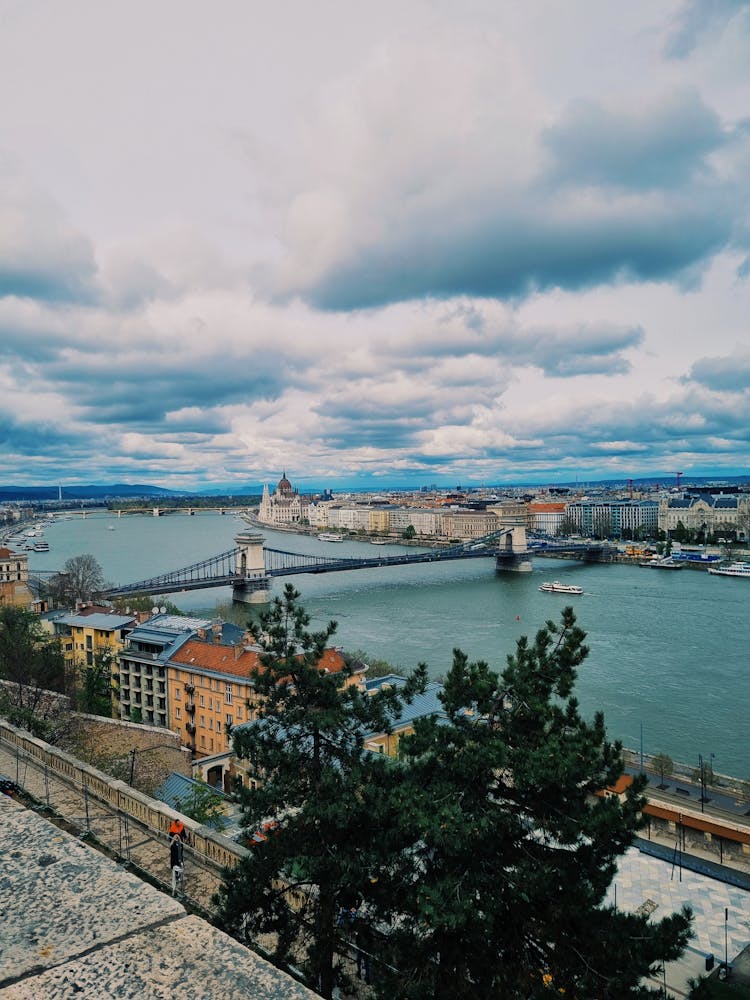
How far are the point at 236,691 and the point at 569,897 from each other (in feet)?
30.8

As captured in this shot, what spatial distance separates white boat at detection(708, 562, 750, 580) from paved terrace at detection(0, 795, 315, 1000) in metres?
42.4

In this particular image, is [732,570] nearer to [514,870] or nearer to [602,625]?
[602,625]

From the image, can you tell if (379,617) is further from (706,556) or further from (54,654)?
(706,556)

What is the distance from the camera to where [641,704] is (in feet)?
49.6

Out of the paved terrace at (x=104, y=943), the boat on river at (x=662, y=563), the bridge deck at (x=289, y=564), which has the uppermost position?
the paved terrace at (x=104, y=943)

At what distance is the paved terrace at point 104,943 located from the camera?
94cm

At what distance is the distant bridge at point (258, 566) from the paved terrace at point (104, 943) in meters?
26.1

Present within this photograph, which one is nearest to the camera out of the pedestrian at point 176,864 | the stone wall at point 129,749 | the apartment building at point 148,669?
the pedestrian at point 176,864

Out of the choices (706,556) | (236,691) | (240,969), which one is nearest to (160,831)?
(240,969)

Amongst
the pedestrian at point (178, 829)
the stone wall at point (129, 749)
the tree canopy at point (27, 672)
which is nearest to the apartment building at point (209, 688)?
the tree canopy at point (27, 672)

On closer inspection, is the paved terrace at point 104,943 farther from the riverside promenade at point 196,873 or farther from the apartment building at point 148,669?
the apartment building at point 148,669

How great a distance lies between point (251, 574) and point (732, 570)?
87.9ft

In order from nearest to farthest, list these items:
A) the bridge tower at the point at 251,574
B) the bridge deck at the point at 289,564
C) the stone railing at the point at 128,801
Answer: the stone railing at the point at 128,801
the bridge deck at the point at 289,564
the bridge tower at the point at 251,574

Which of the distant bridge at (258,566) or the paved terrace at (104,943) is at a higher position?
the paved terrace at (104,943)
